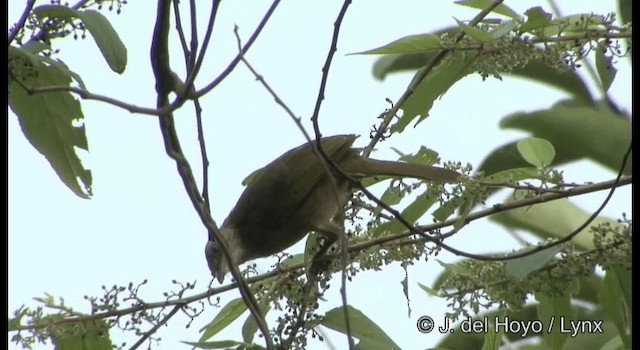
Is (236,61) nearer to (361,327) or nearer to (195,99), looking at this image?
(195,99)

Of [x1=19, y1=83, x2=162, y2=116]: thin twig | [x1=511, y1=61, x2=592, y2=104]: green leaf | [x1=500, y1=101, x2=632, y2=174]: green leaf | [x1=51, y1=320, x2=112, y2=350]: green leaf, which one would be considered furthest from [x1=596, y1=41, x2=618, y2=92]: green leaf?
[x1=511, y1=61, x2=592, y2=104]: green leaf

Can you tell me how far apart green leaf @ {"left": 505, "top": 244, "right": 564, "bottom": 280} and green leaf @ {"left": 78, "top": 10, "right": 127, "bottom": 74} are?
1179mm

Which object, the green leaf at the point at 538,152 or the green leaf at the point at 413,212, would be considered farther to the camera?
the green leaf at the point at 413,212

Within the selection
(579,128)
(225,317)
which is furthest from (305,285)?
(579,128)

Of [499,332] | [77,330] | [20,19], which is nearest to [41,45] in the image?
[20,19]

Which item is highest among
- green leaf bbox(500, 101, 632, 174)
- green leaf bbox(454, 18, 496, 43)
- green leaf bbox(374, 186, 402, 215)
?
green leaf bbox(500, 101, 632, 174)

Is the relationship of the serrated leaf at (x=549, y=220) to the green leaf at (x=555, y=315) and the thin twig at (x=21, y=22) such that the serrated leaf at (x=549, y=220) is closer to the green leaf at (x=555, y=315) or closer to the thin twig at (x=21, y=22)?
the green leaf at (x=555, y=315)

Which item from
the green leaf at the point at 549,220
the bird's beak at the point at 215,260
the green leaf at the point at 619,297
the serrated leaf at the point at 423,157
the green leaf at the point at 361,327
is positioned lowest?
the green leaf at the point at 619,297

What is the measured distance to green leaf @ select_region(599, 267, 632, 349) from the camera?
2436mm

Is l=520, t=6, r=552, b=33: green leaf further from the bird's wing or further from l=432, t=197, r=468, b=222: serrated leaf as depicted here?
the bird's wing

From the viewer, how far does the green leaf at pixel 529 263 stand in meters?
2.33

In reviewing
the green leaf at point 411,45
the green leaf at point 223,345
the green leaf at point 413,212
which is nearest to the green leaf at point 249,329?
the green leaf at point 223,345

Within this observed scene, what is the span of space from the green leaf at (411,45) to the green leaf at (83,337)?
1.13 meters

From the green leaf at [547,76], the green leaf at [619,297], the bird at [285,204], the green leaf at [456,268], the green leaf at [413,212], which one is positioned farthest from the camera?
the green leaf at [547,76]
